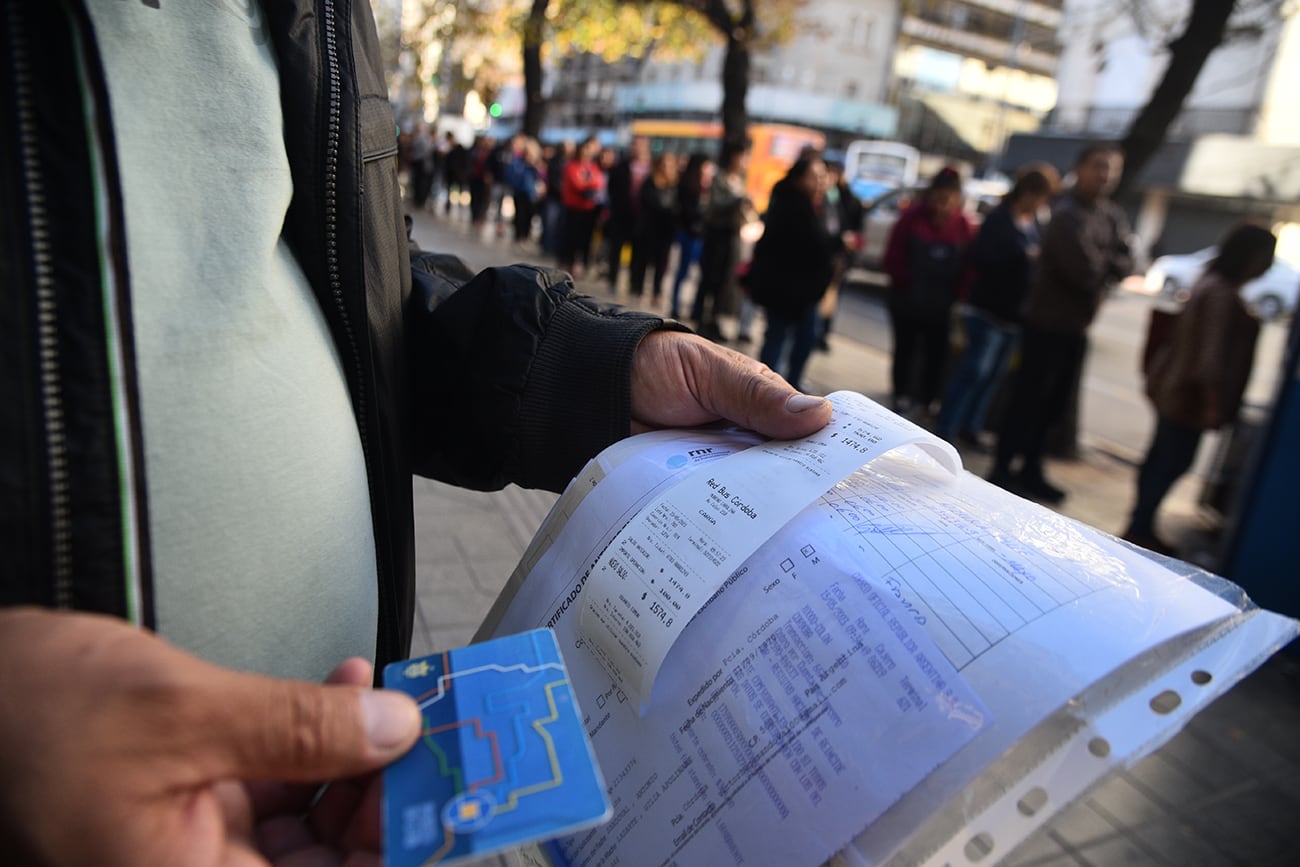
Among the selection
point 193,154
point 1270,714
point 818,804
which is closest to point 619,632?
point 818,804

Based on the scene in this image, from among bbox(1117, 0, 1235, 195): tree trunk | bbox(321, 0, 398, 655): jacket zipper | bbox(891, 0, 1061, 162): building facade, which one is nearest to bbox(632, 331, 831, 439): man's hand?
bbox(321, 0, 398, 655): jacket zipper

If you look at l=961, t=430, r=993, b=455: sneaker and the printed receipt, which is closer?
the printed receipt

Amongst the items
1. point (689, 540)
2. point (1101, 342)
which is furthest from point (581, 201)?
point (689, 540)

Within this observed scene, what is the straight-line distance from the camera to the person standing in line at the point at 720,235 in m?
7.84

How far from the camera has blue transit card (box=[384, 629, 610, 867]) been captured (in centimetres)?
51

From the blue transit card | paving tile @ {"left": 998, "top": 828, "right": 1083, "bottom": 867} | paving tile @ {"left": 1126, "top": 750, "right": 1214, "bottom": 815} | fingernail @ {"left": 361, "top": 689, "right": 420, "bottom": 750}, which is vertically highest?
fingernail @ {"left": 361, "top": 689, "right": 420, "bottom": 750}

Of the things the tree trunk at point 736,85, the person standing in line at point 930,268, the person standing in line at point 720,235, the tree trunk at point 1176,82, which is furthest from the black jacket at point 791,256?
the tree trunk at point 736,85

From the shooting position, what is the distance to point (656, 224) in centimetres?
953

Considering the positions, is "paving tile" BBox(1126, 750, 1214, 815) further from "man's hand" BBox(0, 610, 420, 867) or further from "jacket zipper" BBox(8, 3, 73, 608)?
"jacket zipper" BBox(8, 3, 73, 608)

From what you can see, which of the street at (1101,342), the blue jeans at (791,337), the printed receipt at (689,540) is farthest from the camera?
the street at (1101,342)

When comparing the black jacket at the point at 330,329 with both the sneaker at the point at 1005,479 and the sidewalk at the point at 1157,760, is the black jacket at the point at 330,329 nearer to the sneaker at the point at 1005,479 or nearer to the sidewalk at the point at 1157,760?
the sidewalk at the point at 1157,760

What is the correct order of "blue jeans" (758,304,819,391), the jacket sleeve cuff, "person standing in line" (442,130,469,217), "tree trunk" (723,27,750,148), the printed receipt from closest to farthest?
1. the printed receipt
2. the jacket sleeve cuff
3. "blue jeans" (758,304,819,391)
4. "tree trunk" (723,27,750,148)
5. "person standing in line" (442,130,469,217)

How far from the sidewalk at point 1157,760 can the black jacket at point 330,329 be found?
49.3 inches

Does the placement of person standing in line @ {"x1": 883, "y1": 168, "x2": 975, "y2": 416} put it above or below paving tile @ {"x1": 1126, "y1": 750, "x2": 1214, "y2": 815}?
above
